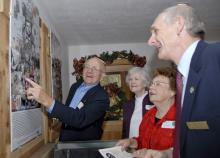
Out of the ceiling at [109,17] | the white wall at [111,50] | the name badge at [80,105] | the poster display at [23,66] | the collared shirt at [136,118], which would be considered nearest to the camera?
the poster display at [23,66]

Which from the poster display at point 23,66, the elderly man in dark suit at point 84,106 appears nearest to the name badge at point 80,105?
the elderly man in dark suit at point 84,106

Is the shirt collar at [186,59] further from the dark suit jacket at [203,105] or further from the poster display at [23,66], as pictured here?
the poster display at [23,66]

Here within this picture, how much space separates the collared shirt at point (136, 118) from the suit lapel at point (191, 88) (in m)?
0.96

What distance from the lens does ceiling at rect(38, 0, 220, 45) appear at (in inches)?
90.2

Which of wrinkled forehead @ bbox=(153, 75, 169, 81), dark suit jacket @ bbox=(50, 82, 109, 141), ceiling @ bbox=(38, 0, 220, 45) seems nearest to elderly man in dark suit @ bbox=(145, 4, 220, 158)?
wrinkled forehead @ bbox=(153, 75, 169, 81)

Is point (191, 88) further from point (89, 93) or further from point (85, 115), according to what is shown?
point (89, 93)

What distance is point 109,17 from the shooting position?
2648 mm

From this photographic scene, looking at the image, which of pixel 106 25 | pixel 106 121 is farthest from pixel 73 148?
pixel 106 121

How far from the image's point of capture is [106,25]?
2.91 m

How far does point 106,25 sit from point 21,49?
1.54 meters

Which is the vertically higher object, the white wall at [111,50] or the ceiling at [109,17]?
the ceiling at [109,17]

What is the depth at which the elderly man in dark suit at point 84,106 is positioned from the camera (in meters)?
1.48

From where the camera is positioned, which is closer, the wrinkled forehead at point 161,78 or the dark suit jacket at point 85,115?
the dark suit jacket at point 85,115

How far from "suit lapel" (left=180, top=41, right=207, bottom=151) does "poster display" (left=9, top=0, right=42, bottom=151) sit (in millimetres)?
805
